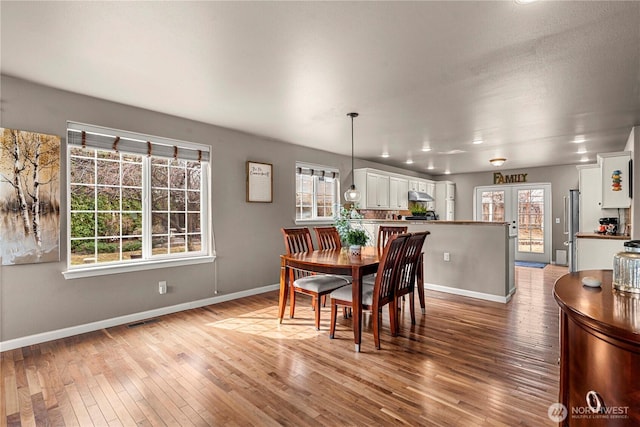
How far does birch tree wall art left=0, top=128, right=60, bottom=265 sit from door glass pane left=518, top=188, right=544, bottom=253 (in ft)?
30.0

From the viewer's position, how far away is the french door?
786 centimetres

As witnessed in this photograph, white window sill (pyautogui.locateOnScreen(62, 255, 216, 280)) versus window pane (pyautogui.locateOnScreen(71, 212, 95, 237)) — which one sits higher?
window pane (pyautogui.locateOnScreen(71, 212, 95, 237))

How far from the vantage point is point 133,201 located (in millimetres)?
3760

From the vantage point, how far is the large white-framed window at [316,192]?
5.69m

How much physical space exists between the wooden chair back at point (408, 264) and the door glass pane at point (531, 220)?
20.0 feet

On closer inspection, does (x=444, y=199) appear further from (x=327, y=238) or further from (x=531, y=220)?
(x=327, y=238)

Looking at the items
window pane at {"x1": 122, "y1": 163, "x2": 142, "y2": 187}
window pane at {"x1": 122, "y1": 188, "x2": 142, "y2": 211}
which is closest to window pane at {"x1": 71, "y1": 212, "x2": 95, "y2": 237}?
window pane at {"x1": 122, "y1": 188, "x2": 142, "y2": 211}

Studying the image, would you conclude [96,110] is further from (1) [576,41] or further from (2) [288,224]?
(1) [576,41]

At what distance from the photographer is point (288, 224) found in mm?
5410

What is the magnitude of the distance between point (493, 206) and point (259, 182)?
671 cm

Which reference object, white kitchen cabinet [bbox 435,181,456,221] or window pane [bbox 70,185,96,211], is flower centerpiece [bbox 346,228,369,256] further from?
white kitchen cabinet [bbox 435,181,456,221]

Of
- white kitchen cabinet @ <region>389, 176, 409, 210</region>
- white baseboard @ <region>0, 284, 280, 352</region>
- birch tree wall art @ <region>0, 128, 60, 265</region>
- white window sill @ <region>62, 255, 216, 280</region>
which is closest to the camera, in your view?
birch tree wall art @ <region>0, 128, 60, 265</region>

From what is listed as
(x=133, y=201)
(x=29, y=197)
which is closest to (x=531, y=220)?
(x=133, y=201)

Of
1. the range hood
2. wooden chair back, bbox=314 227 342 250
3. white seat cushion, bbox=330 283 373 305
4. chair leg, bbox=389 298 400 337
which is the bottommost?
chair leg, bbox=389 298 400 337
